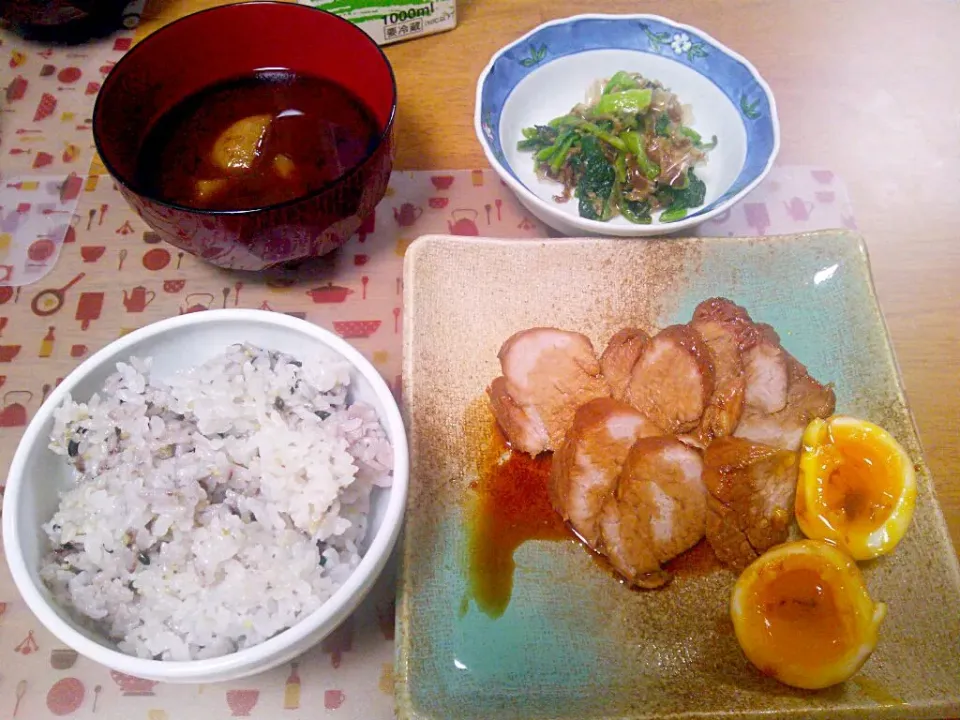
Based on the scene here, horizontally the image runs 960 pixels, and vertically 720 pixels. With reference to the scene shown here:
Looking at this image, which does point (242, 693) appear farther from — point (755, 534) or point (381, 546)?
point (755, 534)

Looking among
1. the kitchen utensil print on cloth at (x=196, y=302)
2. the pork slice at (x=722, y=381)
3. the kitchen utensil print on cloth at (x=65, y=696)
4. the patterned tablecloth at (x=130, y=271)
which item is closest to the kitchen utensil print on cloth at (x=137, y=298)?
the patterned tablecloth at (x=130, y=271)

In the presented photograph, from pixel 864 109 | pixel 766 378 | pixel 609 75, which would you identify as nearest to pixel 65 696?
pixel 766 378

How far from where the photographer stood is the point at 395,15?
8.32 feet

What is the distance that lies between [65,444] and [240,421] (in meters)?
0.34

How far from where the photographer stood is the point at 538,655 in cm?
148

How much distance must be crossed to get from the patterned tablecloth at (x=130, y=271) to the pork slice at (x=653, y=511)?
0.55 metres

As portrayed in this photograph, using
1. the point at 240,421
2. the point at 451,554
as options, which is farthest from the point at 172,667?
the point at 451,554

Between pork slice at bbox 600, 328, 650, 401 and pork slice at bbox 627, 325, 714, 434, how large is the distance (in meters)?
0.01

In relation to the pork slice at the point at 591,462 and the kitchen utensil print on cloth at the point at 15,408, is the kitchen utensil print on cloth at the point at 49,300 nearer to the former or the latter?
the kitchen utensil print on cloth at the point at 15,408

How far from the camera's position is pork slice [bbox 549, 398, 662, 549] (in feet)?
5.42

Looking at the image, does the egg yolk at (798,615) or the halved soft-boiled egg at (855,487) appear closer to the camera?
the egg yolk at (798,615)

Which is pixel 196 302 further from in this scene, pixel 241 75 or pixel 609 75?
pixel 609 75

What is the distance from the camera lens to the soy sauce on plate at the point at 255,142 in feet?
6.14

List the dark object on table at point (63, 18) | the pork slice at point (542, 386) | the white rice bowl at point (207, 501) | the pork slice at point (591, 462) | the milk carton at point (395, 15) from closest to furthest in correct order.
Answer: the white rice bowl at point (207, 501)
the pork slice at point (591, 462)
the pork slice at point (542, 386)
the milk carton at point (395, 15)
the dark object on table at point (63, 18)
